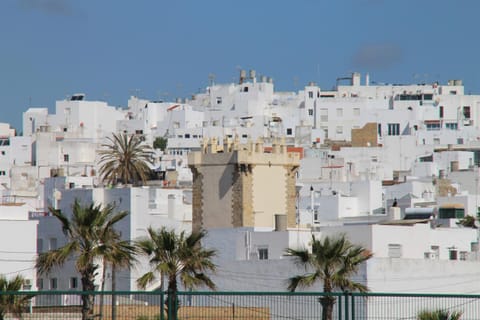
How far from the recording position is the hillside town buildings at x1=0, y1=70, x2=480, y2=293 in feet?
184

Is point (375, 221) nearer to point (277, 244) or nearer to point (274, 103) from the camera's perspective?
point (277, 244)

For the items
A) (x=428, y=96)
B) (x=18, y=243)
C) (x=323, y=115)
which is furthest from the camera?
(x=428, y=96)

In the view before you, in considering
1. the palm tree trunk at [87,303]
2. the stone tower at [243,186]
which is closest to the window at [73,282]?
the stone tower at [243,186]

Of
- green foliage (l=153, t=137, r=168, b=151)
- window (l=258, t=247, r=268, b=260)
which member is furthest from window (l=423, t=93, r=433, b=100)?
window (l=258, t=247, r=268, b=260)

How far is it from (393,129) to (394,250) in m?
77.6

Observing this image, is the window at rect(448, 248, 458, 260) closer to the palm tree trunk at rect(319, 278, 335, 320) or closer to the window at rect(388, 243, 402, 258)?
the window at rect(388, 243, 402, 258)

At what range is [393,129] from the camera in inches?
5236

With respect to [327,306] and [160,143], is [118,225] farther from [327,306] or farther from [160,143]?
[160,143]

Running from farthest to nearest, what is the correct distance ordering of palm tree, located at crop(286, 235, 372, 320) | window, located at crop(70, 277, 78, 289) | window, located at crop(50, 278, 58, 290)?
window, located at crop(50, 278, 58, 290), window, located at crop(70, 277, 78, 289), palm tree, located at crop(286, 235, 372, 320)

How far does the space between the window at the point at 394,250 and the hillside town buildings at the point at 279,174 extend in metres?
0.14

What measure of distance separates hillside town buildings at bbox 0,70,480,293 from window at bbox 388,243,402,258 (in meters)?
0.14

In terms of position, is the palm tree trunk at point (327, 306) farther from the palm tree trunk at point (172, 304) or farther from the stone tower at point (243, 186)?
the stone tower at point (243, 186)

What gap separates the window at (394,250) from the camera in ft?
182

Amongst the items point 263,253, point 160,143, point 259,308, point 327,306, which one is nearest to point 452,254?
point 263,253
